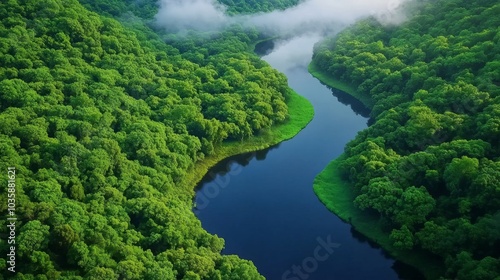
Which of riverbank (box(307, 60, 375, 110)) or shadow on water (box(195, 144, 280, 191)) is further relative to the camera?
riverbank (box(307, 60, 375, 110))

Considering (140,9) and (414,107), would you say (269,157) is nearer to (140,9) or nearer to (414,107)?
(414,107)

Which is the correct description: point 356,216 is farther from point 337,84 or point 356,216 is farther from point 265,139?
point 337,84

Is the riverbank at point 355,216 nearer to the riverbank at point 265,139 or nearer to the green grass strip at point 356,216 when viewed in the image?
the green grass strip at point 356,216

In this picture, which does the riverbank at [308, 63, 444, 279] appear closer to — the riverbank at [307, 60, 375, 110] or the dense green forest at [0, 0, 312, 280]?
the dense green forest at [0, 0, 312, 280]

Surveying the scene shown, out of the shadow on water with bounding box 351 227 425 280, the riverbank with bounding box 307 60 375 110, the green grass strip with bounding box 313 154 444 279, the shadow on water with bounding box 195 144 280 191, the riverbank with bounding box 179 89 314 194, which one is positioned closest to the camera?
the shadow on water with bounding box 351 227 425 280

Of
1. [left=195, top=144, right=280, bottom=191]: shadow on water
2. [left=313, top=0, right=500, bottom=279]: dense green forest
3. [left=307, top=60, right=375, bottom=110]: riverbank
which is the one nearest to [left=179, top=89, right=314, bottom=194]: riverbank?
[left=195, top=144, right=280, bottom=191]: shadow on water

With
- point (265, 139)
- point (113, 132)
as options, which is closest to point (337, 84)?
point (265, 139)
